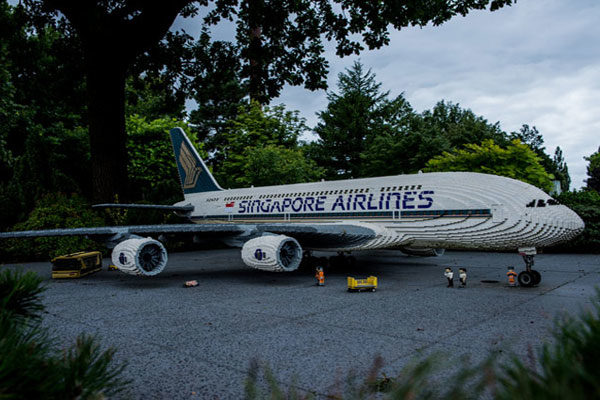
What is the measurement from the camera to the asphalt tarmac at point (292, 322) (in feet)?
15.4

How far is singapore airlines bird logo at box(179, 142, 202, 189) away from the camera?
70.6 ft

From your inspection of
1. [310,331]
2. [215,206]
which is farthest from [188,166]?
[310,331]

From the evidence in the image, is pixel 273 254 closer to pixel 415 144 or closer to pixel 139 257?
pixel 139 257

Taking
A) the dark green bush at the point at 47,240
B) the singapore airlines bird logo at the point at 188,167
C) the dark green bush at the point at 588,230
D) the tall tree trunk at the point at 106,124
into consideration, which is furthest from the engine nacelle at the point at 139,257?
the dark green bush at the point at 588,230

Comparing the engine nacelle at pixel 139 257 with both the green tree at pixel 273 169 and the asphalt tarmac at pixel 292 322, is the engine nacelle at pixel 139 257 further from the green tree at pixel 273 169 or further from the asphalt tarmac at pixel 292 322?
the green tree at pixel 273 169

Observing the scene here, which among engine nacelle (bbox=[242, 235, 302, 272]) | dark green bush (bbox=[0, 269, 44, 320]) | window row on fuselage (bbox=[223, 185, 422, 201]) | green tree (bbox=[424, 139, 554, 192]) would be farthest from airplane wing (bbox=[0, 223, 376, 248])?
green tree (bbox=[424, 139, 554, 192])

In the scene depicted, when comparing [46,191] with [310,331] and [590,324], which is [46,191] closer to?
[310,331]

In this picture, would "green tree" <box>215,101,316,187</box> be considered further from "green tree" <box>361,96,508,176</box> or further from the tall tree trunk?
the tall tree trunk

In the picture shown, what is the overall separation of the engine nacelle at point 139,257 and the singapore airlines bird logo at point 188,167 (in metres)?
9.94

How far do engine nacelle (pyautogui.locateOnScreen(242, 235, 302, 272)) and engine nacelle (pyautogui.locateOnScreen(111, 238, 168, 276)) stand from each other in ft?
8.31

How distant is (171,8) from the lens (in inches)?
748

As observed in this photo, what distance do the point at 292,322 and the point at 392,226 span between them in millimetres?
6636

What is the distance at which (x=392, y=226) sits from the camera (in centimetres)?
1263

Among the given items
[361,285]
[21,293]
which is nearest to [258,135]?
[361,285]
